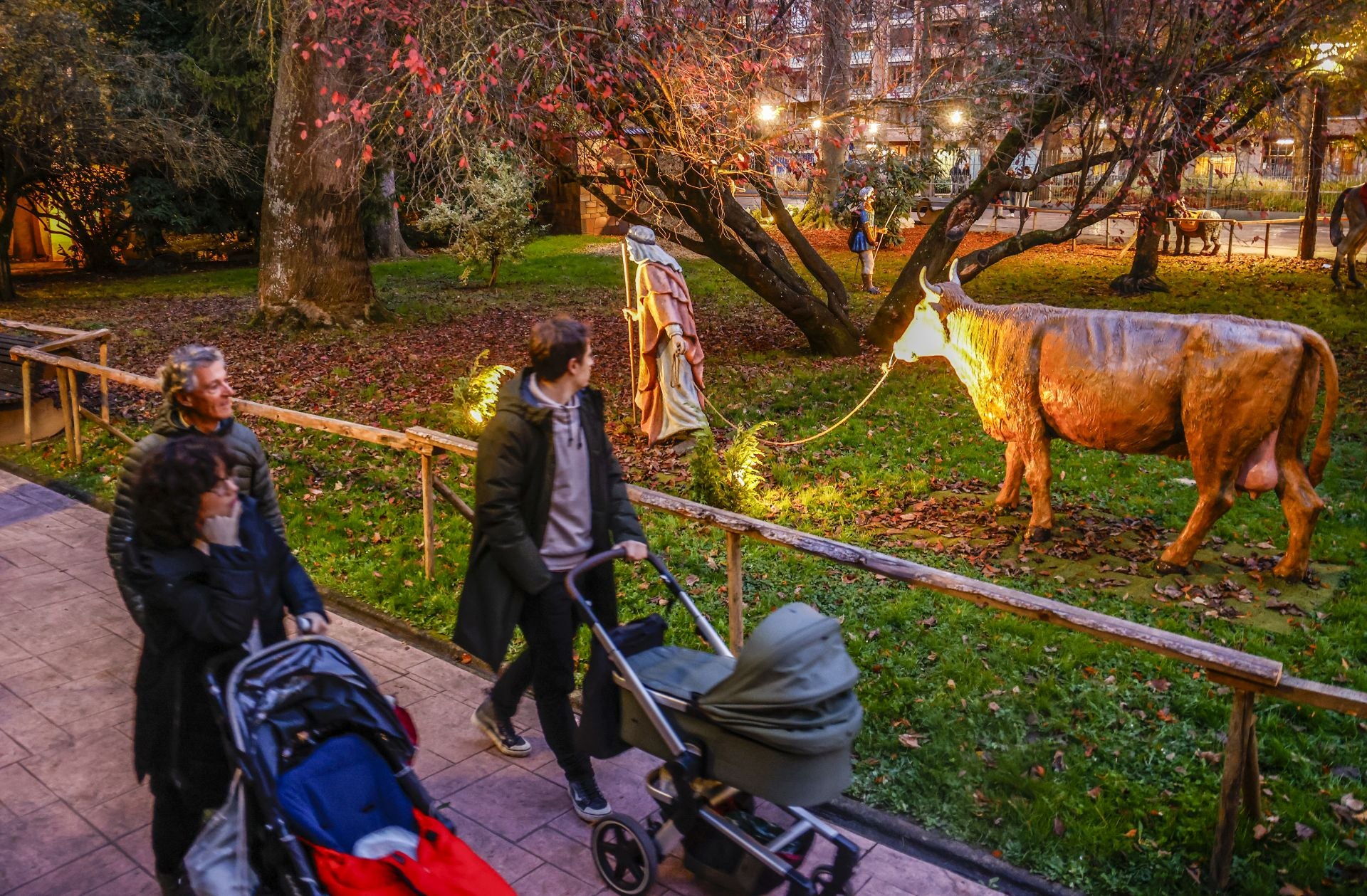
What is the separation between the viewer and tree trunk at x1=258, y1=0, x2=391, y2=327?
16.4m

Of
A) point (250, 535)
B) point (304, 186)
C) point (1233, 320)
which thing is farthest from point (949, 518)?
point (304, 186)

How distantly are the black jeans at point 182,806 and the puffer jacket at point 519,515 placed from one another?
101 centimetres

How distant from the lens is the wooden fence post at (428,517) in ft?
23.2

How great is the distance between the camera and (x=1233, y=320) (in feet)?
21.6

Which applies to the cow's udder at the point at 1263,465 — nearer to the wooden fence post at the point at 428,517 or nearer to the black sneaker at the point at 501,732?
the black sneaker at the point at 501,732

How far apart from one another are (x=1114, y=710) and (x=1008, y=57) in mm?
10516

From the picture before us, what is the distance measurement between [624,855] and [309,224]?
15.0 meters

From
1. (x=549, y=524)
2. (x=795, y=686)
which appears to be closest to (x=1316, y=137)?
(x=549, y=524)

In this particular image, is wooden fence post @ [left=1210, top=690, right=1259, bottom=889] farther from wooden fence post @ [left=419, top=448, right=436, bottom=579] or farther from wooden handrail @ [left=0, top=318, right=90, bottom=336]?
wooden handrail @ [left=0, top=318, right=90, bottom=336]

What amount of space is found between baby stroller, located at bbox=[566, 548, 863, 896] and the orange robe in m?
5.49

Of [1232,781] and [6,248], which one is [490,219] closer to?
[6,248]

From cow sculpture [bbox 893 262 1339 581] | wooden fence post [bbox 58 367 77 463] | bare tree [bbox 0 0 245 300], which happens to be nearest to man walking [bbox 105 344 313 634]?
cow sculpture [bbox 893 262 1339 581]

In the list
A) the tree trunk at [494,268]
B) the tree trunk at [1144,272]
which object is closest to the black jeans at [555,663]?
the tree trunk at [1144,272]

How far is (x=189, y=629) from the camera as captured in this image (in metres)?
3.47
